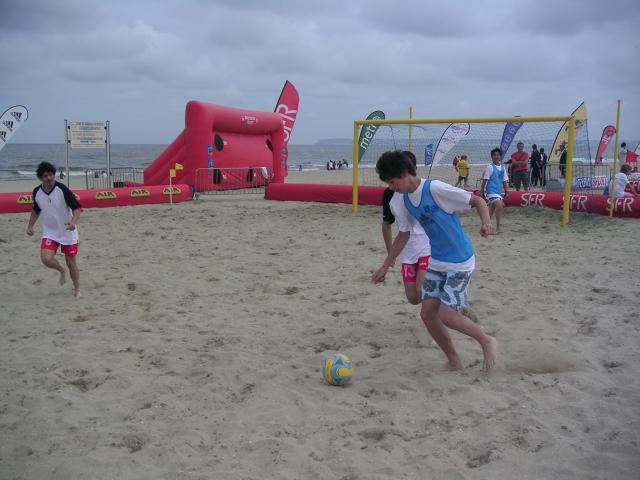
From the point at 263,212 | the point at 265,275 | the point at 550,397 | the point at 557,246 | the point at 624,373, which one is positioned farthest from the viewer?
the point at 263,212

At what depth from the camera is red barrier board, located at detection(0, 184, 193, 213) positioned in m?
12.2

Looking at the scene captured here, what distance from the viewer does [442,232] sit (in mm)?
3742

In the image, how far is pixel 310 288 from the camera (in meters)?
6.17

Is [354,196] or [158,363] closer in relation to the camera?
[158,363]

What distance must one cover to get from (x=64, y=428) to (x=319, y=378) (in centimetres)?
157

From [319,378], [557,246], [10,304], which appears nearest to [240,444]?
[319,378]

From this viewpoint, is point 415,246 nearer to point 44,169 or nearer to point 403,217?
point 403,217

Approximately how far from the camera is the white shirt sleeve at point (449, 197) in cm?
365

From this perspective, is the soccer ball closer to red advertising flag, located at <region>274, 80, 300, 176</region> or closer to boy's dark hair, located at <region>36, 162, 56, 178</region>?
boy's dark hair, located at <region>36, 162, 56, 178</region>

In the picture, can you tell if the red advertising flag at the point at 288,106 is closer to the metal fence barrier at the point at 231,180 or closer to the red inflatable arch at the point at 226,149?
the red inflatable arch at the point at 226,149

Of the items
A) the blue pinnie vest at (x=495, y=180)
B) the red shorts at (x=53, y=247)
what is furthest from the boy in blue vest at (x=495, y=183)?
the red shorts at (x=53, y=247)

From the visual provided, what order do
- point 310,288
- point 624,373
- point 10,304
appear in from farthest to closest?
point 310,288 → point 10,304 → point 624,373

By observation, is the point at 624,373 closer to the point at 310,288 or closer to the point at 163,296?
the point at 310,288

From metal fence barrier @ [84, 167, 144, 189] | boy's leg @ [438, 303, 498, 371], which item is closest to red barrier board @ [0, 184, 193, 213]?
metal fence barrier @ [84, 167, 144, 189]
